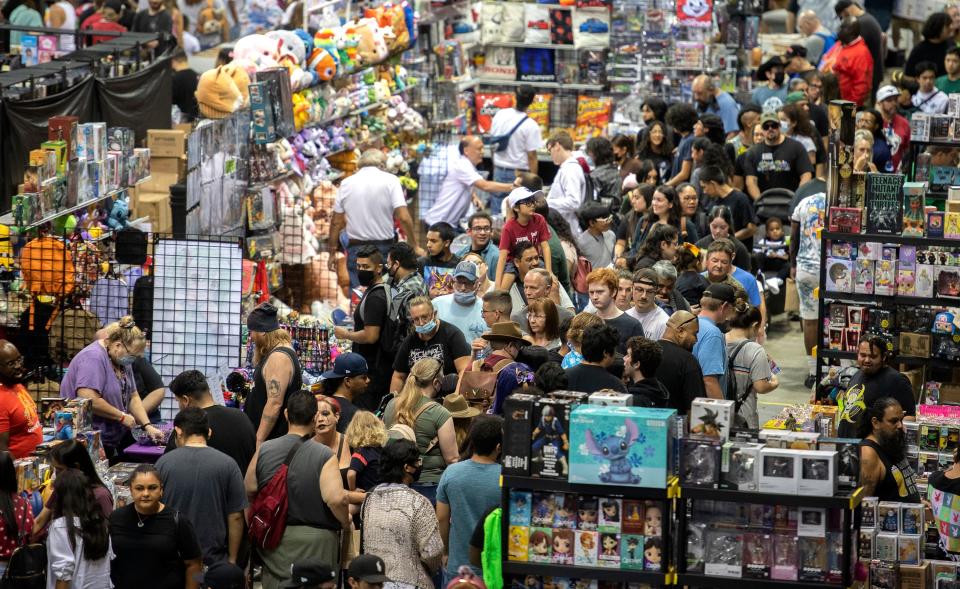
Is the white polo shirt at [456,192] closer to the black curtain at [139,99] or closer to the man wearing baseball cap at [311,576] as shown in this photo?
the black curtain at [139,99]

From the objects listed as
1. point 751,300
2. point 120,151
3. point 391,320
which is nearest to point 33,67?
point 120,151

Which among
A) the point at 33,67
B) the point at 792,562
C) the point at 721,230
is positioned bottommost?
the point at 792,562

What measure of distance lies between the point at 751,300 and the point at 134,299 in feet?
13.1

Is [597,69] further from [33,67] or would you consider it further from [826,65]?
[33,67]

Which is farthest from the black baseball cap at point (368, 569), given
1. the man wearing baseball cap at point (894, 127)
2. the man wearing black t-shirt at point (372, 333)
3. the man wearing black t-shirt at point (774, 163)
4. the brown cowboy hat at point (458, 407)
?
the man wearing baseball cap at point (894, 127)

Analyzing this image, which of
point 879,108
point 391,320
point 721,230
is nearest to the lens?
point 391,320

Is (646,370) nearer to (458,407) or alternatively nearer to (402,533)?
(458,407)

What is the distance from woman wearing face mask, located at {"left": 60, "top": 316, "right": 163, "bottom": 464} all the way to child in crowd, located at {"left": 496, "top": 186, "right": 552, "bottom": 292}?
2.90 metres

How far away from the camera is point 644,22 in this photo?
1850 centimetres

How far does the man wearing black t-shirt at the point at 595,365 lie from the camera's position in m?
7.96

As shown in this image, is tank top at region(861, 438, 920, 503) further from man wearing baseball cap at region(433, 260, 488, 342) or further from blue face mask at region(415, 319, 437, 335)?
man wearing baseball cap at region(433, 260, 488, 342)

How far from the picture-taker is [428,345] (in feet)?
30.5

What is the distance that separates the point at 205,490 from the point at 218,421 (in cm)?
64

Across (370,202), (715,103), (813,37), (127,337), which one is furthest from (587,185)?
(813,37)
